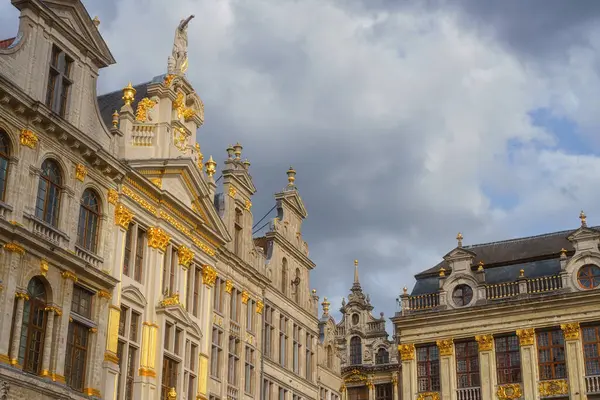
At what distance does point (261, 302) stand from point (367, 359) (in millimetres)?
22396

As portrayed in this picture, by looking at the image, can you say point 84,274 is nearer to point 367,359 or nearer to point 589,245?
point 589,245

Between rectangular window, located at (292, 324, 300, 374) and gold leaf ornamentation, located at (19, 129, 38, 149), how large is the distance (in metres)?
19.6

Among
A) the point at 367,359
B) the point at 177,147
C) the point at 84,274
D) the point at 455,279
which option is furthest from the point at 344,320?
the point at 84,274

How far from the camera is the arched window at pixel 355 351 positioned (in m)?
61.7

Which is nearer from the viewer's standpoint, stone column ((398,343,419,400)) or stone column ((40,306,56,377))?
stone column ((40,306,56,377))

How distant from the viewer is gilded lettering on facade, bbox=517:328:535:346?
4503 centimetres

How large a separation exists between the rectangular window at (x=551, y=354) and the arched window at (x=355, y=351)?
60.9 feet

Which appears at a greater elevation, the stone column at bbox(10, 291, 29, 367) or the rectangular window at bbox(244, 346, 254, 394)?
the rectangular window at bbox(244, 346, 254, 394)

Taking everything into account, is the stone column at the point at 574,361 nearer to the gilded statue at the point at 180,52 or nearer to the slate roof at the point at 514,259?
the slate roof at the point at 514,259

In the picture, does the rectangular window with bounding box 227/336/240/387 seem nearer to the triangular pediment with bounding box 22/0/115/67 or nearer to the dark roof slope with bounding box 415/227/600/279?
the triangular pediment with bounding box 22/0/115/67

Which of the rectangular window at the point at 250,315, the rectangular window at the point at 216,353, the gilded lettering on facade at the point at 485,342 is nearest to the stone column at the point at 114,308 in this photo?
the rectangular window at the point at 216,353

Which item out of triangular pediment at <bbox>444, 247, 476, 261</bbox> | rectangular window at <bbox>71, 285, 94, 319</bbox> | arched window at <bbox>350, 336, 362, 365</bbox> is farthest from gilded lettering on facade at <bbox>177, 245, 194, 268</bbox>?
arched window at <bbox>350, 336, 362, 365</bbox>

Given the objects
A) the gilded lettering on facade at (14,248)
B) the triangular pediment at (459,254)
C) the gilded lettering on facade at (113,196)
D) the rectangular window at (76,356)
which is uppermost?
the triangular pediment at (459,254)

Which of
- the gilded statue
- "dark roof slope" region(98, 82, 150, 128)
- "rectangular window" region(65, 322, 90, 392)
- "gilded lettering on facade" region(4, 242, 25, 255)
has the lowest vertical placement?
"rectangular window" region(65, 322, 90, 392)
